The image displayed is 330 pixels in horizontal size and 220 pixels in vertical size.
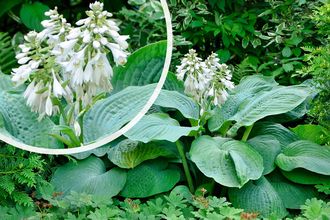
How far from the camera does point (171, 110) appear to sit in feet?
8.91

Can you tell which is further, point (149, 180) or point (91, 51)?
point (149, 180)

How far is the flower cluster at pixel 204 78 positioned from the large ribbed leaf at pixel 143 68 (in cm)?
26

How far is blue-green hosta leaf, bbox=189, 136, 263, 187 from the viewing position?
7.54 ft

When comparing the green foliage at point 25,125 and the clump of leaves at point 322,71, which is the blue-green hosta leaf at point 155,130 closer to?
the green foliage at point 25,125

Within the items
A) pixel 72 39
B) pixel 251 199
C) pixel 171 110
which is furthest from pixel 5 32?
pixel 251 199

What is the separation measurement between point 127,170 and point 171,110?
38cm

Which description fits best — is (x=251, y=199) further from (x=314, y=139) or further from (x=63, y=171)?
(x=63, y=171)

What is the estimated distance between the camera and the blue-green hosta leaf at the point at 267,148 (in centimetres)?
248

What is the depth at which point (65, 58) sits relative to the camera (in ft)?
6.89

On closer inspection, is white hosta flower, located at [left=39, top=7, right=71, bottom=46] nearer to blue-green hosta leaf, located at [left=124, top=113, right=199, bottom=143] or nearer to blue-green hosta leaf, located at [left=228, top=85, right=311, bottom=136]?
blue-green hosta leaf, located at [left=124, top=113, right=199, bottom=143]

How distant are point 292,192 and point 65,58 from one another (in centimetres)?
98

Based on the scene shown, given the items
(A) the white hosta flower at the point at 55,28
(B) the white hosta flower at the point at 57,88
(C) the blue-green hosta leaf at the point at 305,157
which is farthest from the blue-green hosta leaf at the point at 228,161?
(A) the white hosta flower at the point at 55,28

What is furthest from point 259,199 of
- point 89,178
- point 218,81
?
point 89,178

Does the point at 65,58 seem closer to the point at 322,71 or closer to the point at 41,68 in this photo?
the point at 41,68
